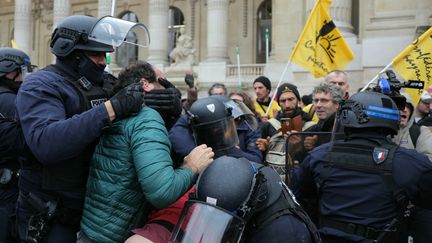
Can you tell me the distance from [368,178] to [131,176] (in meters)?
1.28

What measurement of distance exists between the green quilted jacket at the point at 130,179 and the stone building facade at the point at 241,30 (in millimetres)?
7146

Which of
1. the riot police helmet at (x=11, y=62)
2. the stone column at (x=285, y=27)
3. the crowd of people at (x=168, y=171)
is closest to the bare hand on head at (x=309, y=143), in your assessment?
the crowd of people at (x=168, y=171)

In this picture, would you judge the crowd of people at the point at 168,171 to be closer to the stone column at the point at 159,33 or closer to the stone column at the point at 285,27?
the stone column at the point at 285,27

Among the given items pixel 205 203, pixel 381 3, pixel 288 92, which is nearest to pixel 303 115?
pixel 288 92

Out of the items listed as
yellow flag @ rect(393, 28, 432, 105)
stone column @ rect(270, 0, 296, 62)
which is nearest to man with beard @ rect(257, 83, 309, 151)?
yellow flag @ rect(393, 28, 432, 105)

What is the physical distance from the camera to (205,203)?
74.5 inches

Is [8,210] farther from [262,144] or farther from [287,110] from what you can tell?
[287,110]

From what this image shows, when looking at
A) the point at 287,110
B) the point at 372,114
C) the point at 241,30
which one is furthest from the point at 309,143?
the point at 241,30

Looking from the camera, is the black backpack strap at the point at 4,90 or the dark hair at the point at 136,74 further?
the black backpack strap at the point at 4,90

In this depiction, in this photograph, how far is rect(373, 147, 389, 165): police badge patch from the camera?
267 cm

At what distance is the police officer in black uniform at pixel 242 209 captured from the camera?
1.85m

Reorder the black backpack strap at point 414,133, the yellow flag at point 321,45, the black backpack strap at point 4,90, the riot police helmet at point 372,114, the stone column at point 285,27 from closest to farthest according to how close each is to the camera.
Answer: the riot police helmet at point 372,114 → the black backpack strap at point 4,90 → the black backpack strap at point 414,133 → the yellow flag at point 321,45 → the stone column at point 285,27

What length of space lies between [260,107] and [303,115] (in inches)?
77.8

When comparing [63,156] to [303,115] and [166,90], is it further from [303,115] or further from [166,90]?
[303,115]
